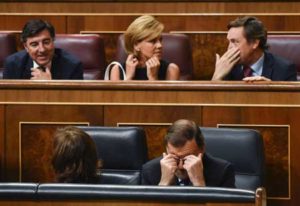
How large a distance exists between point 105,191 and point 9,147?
24.0 inches

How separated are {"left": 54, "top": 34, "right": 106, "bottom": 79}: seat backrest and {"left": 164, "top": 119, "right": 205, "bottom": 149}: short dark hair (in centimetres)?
61

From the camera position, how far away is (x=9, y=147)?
1.75 metres

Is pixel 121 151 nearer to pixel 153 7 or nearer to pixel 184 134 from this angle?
pixel 184 134

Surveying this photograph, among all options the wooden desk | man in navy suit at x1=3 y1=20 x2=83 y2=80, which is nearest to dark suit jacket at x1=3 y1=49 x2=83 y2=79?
man in navy suit at x1=3 y1=20 x2=83 y2=80

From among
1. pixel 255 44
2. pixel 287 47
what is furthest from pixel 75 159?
pixel 287 47

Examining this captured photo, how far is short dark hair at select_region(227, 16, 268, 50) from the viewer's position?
1954 millimetres

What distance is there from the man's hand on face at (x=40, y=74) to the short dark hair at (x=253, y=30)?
0.40 m

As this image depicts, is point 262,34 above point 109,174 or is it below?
above

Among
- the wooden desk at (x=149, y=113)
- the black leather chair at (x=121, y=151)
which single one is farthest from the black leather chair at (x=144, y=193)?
the wooden desk at (x=149, y=113)

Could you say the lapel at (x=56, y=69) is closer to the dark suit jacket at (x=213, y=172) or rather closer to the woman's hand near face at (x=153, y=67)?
the woman's hand near face at (x=153, y=67)

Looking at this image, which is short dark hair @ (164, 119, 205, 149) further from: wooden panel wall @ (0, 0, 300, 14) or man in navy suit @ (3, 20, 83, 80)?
wooden panel wall @ (0, 0, 300, 14)

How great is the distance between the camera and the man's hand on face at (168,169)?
4.97ft

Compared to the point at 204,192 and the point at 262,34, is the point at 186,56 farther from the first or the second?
the point at 204,192

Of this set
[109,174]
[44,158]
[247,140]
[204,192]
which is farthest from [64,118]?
[204,192]
